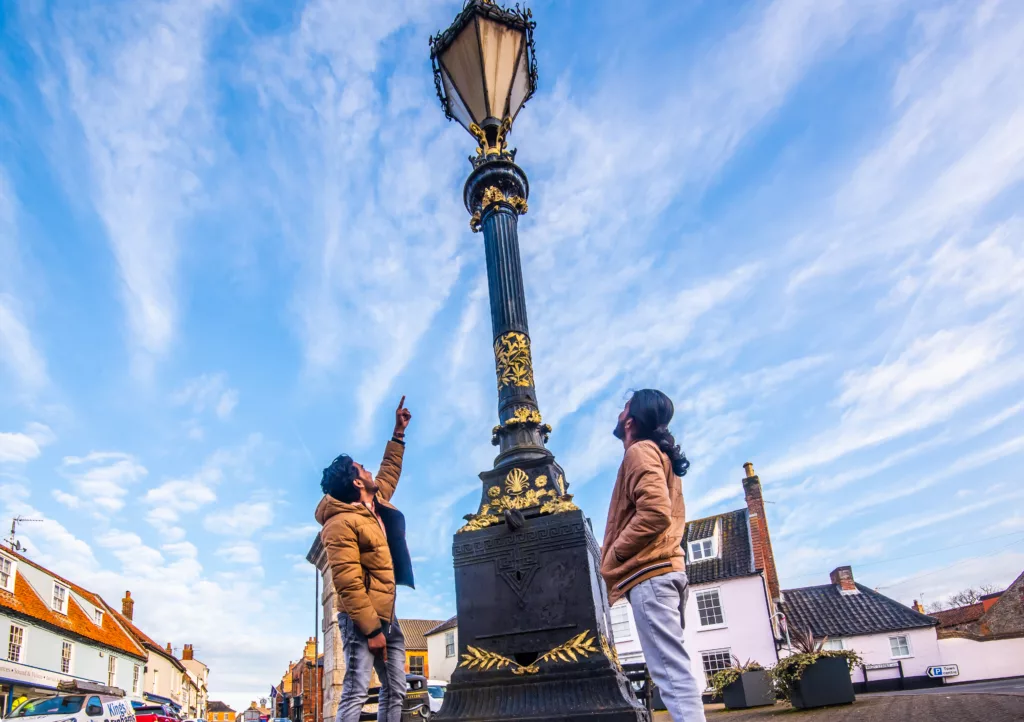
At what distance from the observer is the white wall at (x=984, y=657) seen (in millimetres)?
24422

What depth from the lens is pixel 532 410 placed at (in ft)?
17.8

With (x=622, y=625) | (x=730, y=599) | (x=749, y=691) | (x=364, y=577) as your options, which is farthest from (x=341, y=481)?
(x=622, y=625)

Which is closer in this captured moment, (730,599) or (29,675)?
(29,675)

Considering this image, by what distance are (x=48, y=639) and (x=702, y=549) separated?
78.6 ft

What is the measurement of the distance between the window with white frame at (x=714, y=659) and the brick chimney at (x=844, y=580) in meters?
7.27

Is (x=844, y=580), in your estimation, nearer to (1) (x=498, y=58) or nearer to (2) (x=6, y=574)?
(1) (x=498, y=58)

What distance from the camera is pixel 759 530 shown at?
25484mm

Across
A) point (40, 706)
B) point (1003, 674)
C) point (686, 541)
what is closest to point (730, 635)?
point (686, 541)

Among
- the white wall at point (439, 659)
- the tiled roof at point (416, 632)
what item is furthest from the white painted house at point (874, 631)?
the tiled roof at point (416, 632)

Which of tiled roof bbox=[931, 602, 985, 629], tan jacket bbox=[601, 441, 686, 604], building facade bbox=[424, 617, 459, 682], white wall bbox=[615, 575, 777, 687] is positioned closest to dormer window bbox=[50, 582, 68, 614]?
building facade bbox=[424, 617, 459, 682]

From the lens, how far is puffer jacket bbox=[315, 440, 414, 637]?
11.3 ft

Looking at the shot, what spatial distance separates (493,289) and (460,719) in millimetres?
3544

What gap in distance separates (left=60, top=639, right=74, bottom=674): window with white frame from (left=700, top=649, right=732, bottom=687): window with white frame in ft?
73.1

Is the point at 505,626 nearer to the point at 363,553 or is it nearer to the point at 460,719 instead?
the point at 460,719
